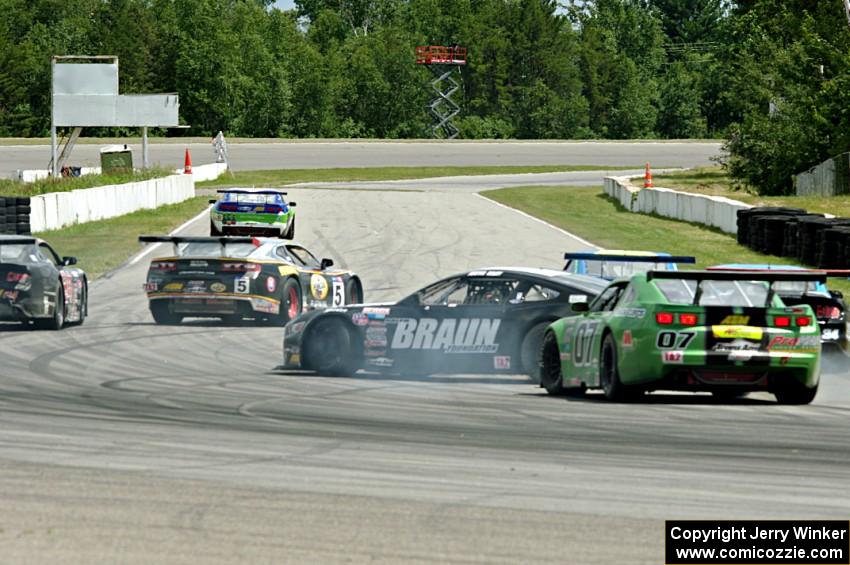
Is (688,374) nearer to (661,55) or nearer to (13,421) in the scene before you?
(13,421)

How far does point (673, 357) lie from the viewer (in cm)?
1202

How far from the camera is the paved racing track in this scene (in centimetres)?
701

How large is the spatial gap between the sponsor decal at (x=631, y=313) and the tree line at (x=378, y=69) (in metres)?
76.3

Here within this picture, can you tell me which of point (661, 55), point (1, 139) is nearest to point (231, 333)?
point (1, 139)

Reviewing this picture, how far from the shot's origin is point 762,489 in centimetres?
831

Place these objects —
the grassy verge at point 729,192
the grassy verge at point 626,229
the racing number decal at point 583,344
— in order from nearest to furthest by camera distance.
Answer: the racing number decal at point 583,344, the grassy verge at point 626,229, the grassy verge at point 729,192

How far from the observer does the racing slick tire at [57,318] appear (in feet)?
62.6

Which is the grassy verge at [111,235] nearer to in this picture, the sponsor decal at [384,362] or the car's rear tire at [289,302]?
the car's rear tire at [289,302]

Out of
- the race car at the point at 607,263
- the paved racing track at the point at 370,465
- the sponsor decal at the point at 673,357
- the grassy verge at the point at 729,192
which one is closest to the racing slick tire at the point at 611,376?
the paved racing track at the point at 370,465

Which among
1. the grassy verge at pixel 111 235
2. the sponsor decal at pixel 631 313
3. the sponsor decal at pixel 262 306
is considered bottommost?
the grassy verge at pixel 111 235

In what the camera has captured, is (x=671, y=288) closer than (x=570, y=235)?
Yes

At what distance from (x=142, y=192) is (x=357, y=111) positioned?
68.7 m

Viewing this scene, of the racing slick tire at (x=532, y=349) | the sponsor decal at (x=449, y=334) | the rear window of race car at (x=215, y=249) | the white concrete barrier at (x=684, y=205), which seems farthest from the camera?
the white concrete barrier at (x=684, y=205)

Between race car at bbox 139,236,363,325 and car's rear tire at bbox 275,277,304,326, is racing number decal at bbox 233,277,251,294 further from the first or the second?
car's rear tire at bbox 275,277,304,326
